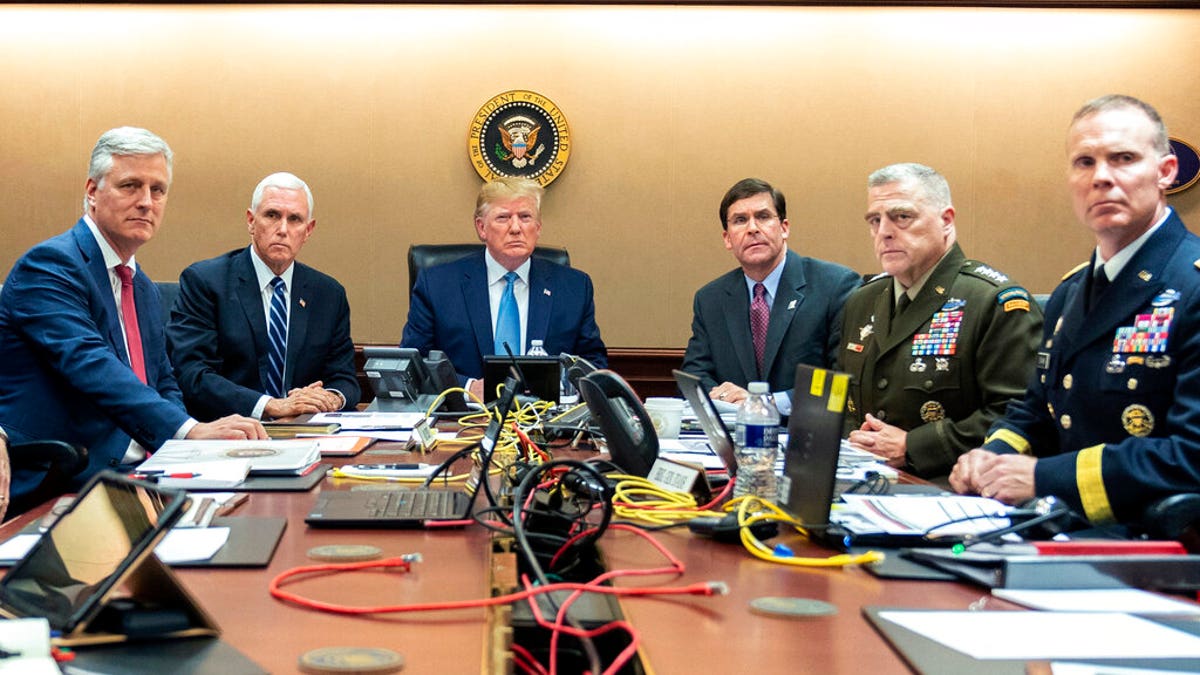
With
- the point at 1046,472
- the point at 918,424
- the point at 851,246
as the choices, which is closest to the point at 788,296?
the point at 918,424

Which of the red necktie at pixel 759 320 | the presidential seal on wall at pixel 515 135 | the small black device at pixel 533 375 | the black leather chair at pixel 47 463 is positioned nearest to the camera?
the black leather chair at pixel 47 463

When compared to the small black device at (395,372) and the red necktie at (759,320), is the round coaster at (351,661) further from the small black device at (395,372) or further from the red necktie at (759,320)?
the red necktie at (759,320)

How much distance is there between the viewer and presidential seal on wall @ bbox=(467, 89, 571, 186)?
5.33 m

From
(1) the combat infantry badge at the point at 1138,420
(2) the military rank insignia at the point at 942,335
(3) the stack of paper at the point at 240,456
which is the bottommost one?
(3) the stack of paper at the point at 240,456

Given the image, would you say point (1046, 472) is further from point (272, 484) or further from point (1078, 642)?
point (272, 484)

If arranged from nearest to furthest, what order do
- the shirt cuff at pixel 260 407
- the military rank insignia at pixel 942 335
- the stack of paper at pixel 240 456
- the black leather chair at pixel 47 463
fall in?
the stack of paper at pixel 240 456, the black leather chair at pixel 47 463, the military rank insignia at pixel 942 335, the shirt cuff at pixel 260 407

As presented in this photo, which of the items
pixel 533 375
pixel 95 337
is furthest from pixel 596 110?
pixel 95 337

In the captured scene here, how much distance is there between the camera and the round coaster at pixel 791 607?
116 cm

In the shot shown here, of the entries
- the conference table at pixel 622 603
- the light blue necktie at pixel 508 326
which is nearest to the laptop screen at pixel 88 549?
the conference table at pixel 622 603

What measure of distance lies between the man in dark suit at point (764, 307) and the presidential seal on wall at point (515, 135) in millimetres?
1498

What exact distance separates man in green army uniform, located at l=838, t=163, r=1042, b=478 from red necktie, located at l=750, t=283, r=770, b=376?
650 millimetres

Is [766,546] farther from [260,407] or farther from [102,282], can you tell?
[260,407]

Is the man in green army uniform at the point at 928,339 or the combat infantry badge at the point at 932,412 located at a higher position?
the man in green army uniform at the point at 928,339

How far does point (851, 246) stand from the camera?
5438 millimetres
